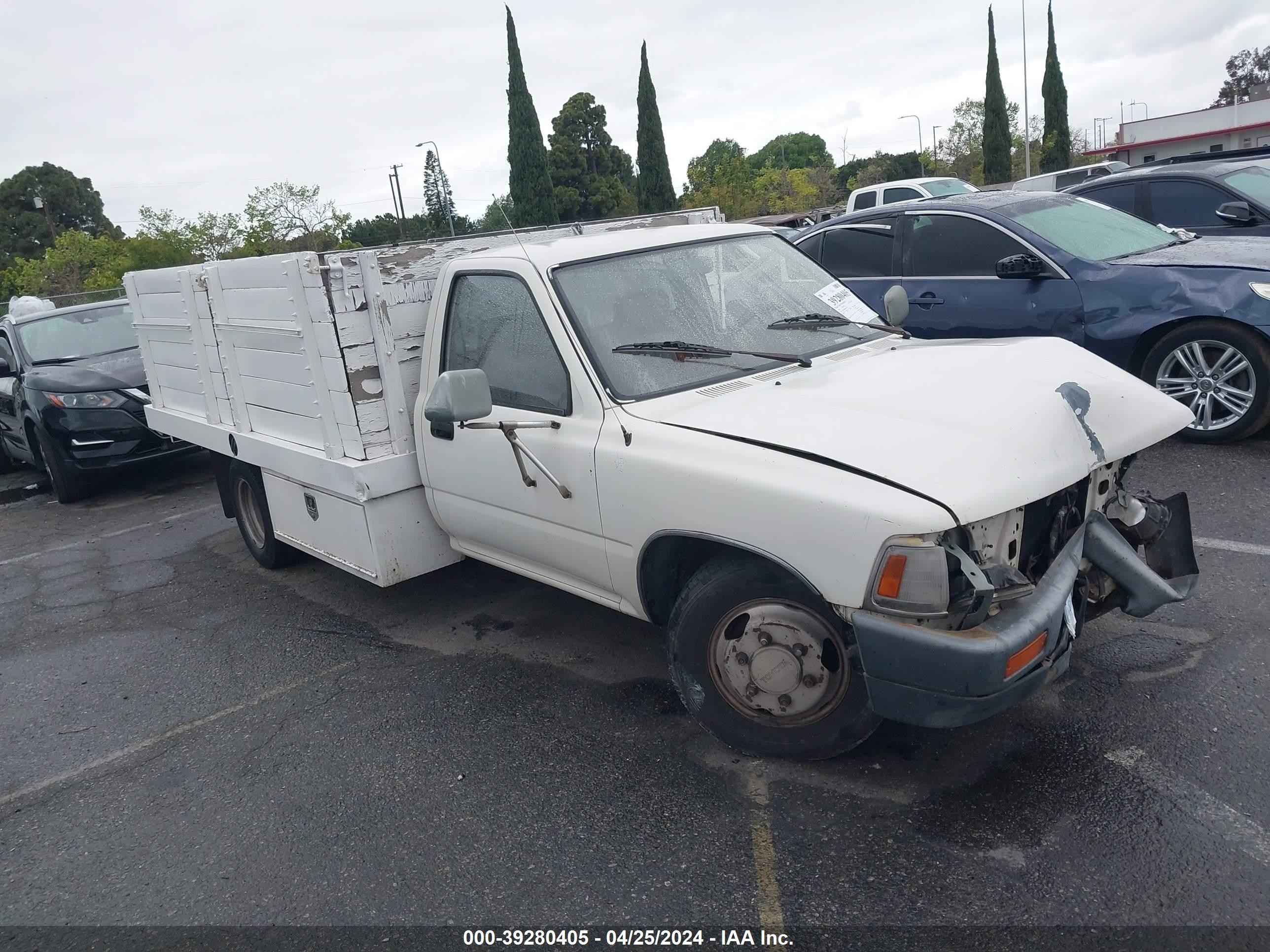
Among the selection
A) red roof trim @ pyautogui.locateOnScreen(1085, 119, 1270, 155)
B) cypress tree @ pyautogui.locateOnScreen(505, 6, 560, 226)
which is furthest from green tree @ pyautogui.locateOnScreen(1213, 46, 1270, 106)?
cypress tree @ pyautogui.locateOnScreen(505, 6, 560, 226)

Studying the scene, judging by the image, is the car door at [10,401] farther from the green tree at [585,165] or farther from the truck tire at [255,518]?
the green tree at [585,165]

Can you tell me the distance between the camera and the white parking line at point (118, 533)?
751 centimetres

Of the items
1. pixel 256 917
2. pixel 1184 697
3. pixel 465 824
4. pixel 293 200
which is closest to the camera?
pixel 256 917

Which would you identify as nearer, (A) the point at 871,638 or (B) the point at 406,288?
(A) the point at 871,638

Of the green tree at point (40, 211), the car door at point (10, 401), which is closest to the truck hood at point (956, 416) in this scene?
the car door at point (10, 401)

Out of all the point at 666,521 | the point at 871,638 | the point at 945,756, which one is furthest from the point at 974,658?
the point at 666,521

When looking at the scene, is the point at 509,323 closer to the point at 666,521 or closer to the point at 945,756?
the point at 666,521

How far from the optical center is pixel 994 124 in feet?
139

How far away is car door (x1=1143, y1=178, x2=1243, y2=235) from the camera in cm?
815

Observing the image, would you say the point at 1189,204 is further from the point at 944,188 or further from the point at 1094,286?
the point at 944,188

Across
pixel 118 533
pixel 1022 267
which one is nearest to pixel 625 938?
pixel 1022 267

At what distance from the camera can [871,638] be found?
2.90 metres

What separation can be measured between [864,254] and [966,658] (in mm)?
5518

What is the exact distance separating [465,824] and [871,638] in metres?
1.53
